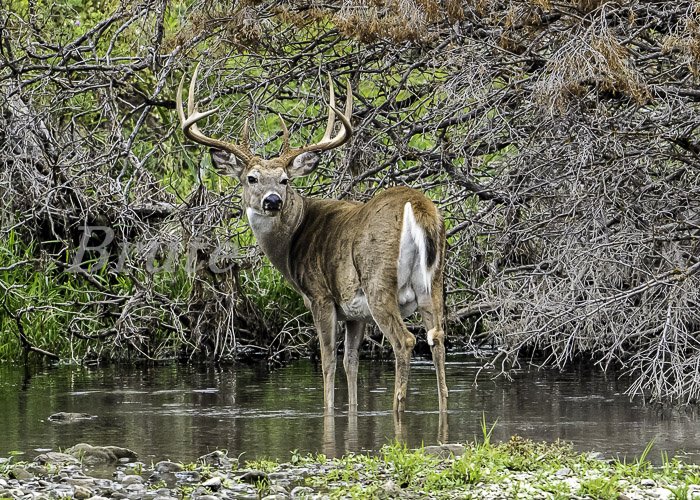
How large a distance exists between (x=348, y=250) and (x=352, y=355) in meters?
0.81

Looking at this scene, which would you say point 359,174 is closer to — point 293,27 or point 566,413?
point 293,27

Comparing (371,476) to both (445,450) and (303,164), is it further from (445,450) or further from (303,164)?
(303,164)

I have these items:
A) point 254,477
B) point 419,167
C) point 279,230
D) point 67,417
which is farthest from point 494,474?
point 419,167

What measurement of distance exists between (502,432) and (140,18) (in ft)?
18.5

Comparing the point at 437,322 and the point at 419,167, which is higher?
the point at 419,167

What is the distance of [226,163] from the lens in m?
9.42

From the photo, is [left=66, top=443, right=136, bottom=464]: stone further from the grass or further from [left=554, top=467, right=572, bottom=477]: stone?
[left=554, top=467, right=572, bottom=477]: stone

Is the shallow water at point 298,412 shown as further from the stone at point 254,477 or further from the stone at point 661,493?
the stone at point 661,493

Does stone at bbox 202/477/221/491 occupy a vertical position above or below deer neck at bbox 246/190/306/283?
below

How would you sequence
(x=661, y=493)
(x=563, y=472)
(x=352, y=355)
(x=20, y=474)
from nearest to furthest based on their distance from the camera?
(x=661, y=493), (x=563, y=472), (x=20, y=474), (x=352, y=355)

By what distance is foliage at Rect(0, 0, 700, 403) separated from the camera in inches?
345

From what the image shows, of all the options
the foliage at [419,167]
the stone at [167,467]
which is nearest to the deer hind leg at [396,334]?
the foliage at [419,167]

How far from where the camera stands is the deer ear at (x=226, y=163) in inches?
370

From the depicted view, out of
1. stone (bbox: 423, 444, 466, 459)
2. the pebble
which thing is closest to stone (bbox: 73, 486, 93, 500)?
the pebble
